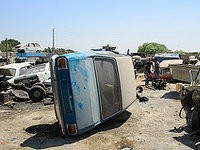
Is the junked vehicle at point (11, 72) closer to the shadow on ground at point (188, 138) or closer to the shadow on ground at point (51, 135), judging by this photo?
the shadow on ground at point (51, 135)


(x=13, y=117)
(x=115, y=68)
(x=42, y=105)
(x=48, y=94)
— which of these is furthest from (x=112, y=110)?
(x=48, y=94)

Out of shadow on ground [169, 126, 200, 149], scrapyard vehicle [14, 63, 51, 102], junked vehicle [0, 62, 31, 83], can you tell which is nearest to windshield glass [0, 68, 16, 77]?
junked vehicle [0, 62, 31, 83]

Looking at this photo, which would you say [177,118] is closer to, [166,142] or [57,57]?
[166,142]

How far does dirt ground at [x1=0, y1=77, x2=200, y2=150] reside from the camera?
6.15m

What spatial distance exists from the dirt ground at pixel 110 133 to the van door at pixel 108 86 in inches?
20.7

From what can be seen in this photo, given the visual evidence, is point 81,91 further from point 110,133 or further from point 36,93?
point 36,93

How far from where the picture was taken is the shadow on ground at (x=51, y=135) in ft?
20.8

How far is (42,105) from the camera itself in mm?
11438

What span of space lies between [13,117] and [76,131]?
3644 mm

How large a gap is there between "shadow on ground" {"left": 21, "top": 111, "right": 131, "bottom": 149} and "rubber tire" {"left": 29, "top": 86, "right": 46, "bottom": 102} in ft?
14.4

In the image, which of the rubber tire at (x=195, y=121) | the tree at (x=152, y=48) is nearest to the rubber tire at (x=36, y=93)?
the rubber tire at (x=195, y=121)

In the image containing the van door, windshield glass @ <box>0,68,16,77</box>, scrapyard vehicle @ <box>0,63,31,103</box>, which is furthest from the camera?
windshield glass @ <box>0,68,16,77</box>

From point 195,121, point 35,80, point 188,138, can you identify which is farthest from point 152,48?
point 188,138

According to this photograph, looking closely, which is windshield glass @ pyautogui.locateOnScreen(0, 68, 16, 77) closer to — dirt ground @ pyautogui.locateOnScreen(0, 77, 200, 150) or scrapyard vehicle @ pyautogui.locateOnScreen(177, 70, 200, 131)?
dirt ground @ pyautogui.locateOnScreen(0, 77, 200, 150)
